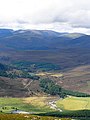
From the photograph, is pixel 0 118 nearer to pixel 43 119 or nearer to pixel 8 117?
pixel 8 117

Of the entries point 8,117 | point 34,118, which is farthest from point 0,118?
point 34,118

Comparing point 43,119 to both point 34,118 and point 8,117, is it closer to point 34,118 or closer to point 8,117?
point 34,118

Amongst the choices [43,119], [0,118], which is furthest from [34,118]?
[0,118]

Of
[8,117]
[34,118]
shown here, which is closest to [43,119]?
[34,118]

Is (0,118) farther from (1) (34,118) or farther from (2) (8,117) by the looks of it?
(1) (34,118)

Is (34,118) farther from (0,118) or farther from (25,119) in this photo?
(0,118)
